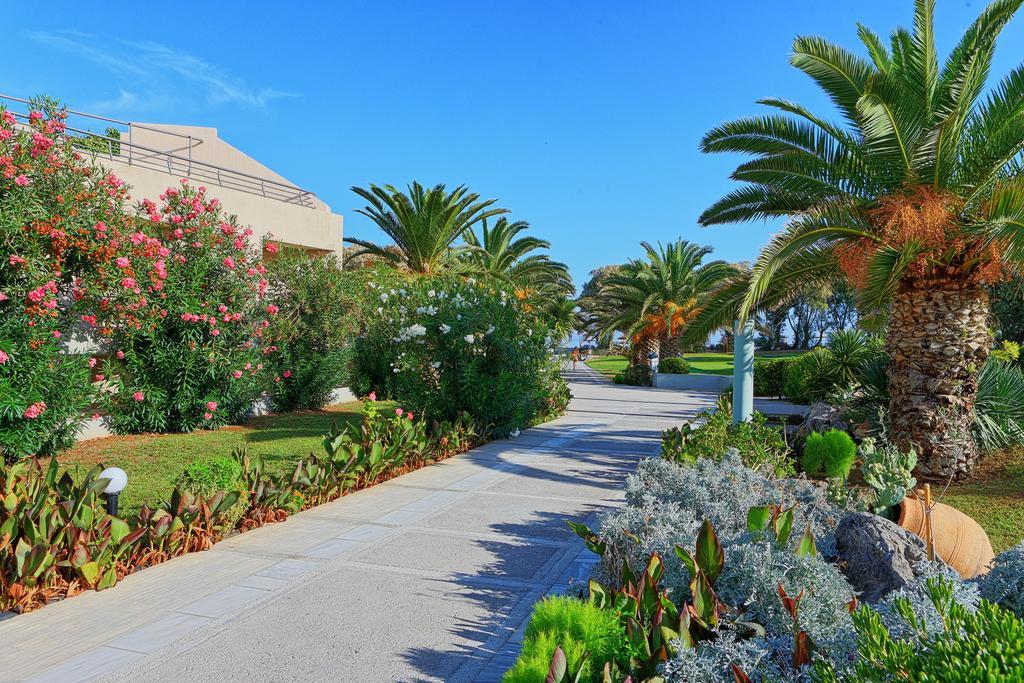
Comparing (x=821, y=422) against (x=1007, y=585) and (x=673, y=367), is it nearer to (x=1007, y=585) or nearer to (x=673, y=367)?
(x=1007, y=585)

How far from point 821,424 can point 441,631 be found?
317 inches

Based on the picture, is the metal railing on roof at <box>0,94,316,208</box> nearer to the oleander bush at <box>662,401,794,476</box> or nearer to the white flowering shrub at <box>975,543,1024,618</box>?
the oleander bush at <box>662,401,794,476</box>

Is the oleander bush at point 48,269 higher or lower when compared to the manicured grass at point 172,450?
higher

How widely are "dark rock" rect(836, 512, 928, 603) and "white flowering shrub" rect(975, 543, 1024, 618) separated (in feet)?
0.90

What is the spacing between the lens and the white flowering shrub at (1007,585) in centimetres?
310

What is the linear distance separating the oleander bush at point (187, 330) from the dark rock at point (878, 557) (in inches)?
363

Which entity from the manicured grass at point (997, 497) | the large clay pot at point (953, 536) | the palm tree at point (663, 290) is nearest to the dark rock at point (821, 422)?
the manicured grass at point (997, 497)

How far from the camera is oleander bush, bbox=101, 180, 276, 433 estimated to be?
10.2m

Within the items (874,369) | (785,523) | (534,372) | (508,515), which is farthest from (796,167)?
(785,523)

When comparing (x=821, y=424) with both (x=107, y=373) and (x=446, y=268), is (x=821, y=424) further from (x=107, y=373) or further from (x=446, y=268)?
(x=446, y=268)

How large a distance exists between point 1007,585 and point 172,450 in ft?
31.0

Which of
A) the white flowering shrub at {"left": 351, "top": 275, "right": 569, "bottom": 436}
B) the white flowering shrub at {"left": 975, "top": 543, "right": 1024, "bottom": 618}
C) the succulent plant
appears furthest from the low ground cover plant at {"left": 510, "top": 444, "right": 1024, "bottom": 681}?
the white flowering shrub at {"left": 351, "top": 275, "right": 569, "bottom": 436}

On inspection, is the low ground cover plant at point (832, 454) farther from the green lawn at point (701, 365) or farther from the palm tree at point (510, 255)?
the green lawn at point (701, 365)

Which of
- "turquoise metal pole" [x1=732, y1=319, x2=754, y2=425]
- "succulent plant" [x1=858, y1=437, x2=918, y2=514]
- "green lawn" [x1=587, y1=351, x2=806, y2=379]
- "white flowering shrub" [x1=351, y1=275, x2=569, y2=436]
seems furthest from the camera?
"green lawn" [x1=587, y1=351, x2=806, y2=379]
